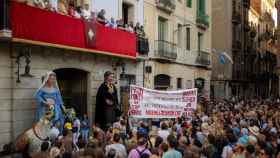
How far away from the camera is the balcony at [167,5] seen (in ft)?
84.5

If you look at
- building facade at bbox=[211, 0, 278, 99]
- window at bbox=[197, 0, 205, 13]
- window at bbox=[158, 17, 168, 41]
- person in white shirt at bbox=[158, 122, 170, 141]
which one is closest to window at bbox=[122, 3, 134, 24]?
window at bbox=[158, 17, 168, 41]

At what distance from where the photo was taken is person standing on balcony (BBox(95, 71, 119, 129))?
1848 cm

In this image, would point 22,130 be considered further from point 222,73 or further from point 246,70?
point 246,70

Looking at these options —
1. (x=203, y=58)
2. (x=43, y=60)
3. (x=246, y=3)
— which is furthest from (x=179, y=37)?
(x=246, y=3)

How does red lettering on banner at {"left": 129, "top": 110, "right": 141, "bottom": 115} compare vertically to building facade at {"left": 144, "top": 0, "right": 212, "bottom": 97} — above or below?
below

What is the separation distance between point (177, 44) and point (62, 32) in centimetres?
1297

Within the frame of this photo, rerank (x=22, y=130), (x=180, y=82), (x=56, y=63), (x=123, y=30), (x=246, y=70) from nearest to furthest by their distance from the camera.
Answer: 1. (x=22, y=130)
2. (x=56, y=63)
3. (x=123, y=30)
4. (x=180, y=82)
5. (x=246, y=70)

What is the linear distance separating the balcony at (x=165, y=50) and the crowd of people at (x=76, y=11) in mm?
3788

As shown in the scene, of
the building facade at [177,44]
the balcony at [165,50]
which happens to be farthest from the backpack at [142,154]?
the balcony at [165,50]

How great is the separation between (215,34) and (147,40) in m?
22.0

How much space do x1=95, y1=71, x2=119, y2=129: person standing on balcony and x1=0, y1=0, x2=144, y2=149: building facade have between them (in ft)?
2.57

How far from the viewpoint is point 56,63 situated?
17234 mm

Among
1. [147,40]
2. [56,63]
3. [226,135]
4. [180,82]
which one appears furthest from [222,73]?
[226,135]

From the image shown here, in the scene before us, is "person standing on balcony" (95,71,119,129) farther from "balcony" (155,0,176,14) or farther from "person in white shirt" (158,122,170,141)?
"balcony" (155,0,176,14)
